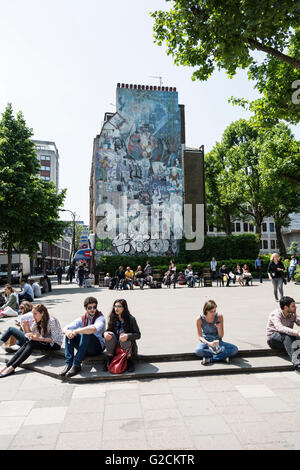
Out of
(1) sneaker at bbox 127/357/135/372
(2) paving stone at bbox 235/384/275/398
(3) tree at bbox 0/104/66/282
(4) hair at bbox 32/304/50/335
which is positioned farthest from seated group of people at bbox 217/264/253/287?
(2) paving stone at bbox 235/384/275/398

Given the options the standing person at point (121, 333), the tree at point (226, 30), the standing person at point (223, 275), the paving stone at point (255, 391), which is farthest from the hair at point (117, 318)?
the standing person at point (223, 275)

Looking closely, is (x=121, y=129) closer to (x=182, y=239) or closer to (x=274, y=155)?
(x=182, y=239)

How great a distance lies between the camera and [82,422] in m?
Result: 3.67

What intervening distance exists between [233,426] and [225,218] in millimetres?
41431

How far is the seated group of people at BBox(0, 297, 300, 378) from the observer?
541cm

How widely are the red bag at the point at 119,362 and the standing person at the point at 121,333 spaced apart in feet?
0.22

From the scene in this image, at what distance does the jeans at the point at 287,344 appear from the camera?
214 inches

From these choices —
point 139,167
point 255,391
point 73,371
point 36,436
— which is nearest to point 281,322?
point 255,391

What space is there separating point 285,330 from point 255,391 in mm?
1468

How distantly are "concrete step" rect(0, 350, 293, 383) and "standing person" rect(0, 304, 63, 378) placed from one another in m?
0.29

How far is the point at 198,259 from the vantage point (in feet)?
105

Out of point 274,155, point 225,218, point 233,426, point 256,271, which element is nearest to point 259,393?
point 233,426

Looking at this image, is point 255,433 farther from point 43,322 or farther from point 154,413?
point 43,322

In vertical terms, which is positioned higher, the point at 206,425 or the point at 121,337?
the point at 121,337
